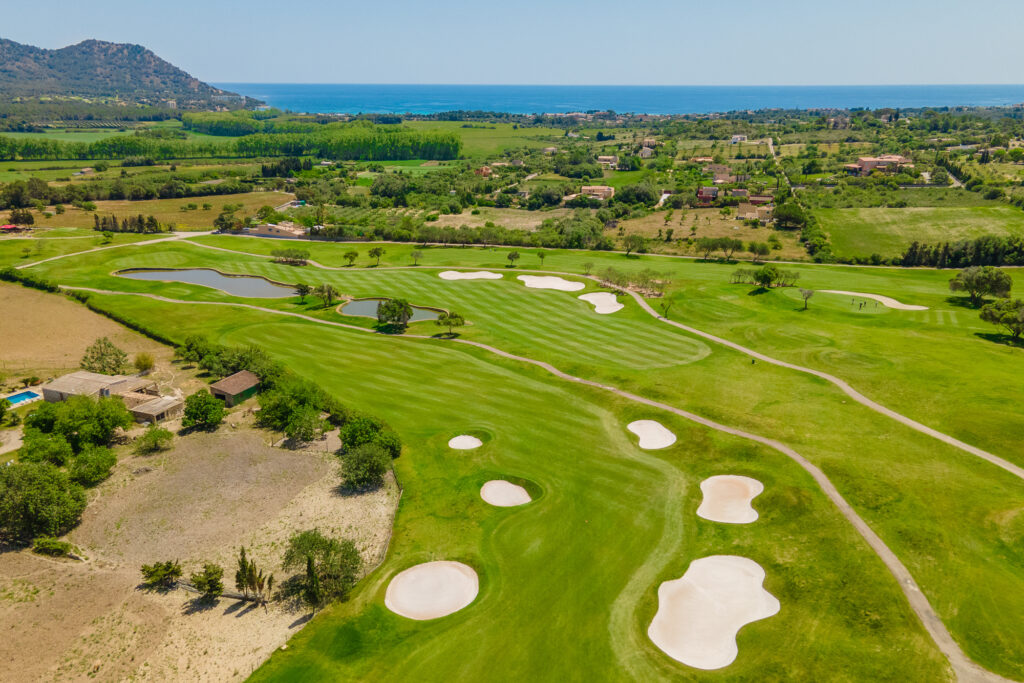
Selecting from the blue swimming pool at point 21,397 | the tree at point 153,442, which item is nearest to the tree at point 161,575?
the tree at point 153,442

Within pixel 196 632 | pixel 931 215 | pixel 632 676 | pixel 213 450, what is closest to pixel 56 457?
pixel 213 450

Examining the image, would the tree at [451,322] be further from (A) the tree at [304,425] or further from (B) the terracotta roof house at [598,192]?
(B) the terracotta roof house at [598,192]

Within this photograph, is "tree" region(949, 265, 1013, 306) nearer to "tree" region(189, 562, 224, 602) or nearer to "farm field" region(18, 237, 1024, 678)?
"farm field" region(18, 237, 1024, 678)

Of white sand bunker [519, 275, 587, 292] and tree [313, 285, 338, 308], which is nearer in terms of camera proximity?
tree [313, 285, 338, 308]

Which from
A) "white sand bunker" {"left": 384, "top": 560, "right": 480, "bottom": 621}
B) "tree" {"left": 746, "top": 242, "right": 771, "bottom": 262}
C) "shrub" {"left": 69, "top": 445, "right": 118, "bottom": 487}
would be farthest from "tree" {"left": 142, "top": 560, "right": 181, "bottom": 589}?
"tree" {"left": 746, "top": 242, "right": 771, "bottom": 262}

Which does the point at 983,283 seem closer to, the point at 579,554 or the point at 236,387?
the point at 579,554

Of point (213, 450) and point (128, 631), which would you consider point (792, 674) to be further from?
point (213, 450)
